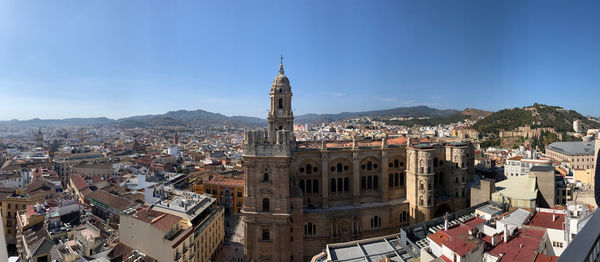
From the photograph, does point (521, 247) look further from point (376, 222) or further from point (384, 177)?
point (384, 177)

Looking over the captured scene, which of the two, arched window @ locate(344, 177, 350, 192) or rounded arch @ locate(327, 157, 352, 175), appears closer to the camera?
rounded arch @ locate(327, 157, 352, 175)

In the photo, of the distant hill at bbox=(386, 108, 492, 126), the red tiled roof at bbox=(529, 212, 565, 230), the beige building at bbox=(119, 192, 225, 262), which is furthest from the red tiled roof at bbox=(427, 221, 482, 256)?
the distant hill at bbox=(386, 108, 492, 126)

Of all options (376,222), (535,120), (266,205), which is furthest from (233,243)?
(535,120)

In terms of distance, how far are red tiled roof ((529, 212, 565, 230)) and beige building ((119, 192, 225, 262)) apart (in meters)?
14.9

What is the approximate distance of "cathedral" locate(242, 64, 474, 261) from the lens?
57.6 feet

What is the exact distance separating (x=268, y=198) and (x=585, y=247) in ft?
53.8

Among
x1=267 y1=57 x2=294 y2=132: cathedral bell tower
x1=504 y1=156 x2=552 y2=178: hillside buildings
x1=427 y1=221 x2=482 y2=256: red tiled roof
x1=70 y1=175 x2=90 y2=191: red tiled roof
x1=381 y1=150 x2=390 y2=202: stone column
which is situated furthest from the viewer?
x1=70 y1=175 x2=90 y2=191: red tiled roof

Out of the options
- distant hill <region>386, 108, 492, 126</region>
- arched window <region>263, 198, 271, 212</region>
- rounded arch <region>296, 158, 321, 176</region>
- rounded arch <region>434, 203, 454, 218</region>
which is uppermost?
distant hill <region>386, 108, 492, 126</region>

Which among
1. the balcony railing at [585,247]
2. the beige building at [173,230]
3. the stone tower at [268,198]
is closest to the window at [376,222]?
the stone tower at [268,198]

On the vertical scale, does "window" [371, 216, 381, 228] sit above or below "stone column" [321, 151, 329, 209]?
below

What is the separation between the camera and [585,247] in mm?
1888

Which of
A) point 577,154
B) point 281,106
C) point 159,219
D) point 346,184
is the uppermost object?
point 281,106

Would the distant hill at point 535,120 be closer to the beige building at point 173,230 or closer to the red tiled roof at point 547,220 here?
the red tiled roof at point 547,220

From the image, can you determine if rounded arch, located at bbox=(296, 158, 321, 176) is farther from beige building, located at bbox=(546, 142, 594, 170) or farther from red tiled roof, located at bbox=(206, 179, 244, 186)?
beige building, located at bbox=(546, 142, 594, 170)
